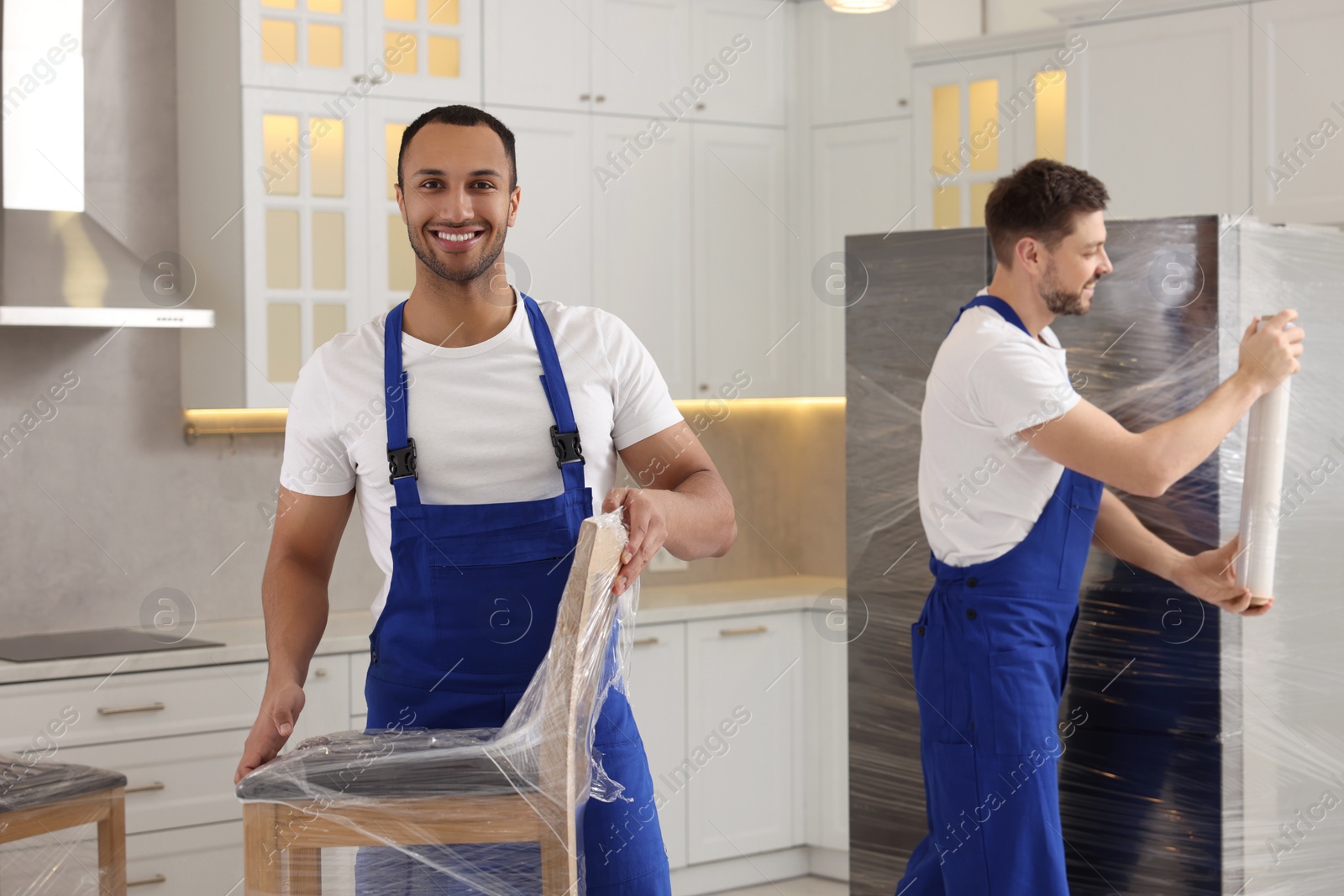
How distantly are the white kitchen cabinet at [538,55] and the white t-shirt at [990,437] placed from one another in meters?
1.71

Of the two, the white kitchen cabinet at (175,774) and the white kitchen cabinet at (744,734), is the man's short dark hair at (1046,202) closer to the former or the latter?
the white kitchen cabinet at (744,734)

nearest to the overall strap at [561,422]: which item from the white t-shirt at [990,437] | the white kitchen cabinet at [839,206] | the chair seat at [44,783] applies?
the chair seat at [44,783]

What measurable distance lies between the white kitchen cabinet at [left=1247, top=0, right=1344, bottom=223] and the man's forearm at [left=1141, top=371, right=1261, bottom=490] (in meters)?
1.21

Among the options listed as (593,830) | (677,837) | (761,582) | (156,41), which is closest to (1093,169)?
(761,582)

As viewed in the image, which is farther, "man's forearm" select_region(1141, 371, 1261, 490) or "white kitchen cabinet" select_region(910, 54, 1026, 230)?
"white kitchen cabinet" select_region(910, 54, 1026, 230)

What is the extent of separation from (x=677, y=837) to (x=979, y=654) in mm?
1756

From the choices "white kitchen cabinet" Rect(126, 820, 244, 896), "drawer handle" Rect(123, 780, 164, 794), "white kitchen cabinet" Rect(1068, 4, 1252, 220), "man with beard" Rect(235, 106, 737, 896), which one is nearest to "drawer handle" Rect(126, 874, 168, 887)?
"white kitchen cabinet" Rect(126, 820, 244, 896)

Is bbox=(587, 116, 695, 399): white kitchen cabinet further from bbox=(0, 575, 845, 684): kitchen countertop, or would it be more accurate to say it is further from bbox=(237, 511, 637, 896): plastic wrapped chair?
bbox=(237, 511, 637, 896): plastic wrapped chair

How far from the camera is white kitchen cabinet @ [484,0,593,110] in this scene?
364cm

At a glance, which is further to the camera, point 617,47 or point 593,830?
point 617,47

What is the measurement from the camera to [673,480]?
→ 168 centimetres

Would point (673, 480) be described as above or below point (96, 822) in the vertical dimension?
above

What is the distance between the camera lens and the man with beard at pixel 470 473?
61.5 inches

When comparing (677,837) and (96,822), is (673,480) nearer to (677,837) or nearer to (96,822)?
(96,822)
